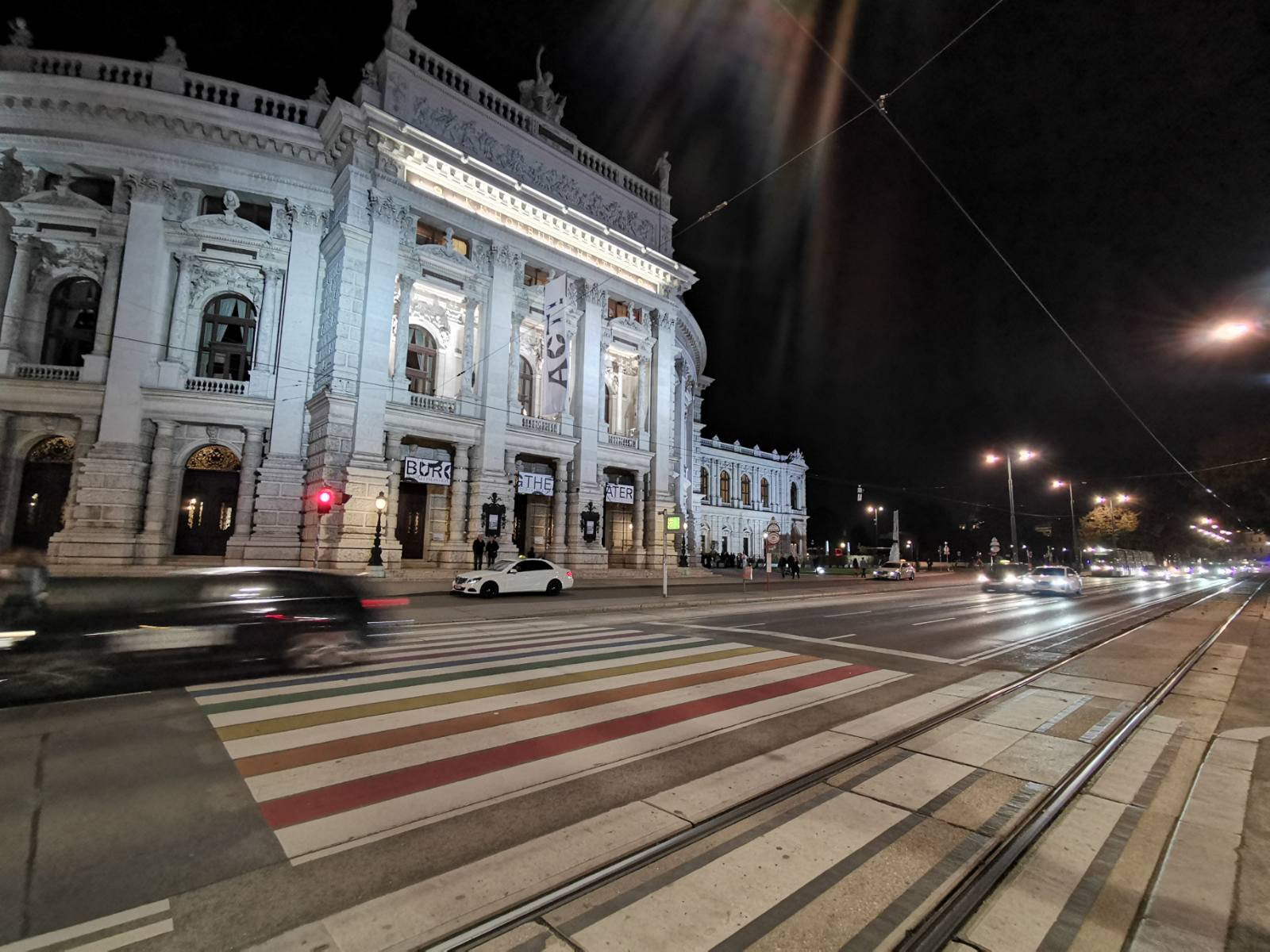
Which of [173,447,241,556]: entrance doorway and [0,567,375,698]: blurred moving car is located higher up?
[173,447,241,556]: entrance doorway

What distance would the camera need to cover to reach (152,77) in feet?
77.2

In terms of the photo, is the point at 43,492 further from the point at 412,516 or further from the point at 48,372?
the point at 412,516

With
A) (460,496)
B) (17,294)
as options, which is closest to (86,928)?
(460,496)

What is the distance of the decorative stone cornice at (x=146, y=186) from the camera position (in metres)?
22.6

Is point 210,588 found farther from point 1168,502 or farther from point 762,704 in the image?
point 1168,502

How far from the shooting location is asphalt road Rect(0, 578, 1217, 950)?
9.39 ft

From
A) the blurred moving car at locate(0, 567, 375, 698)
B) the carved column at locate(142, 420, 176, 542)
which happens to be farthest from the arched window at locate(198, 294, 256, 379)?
the blurred moving car at locate(0, 567, 375, 698)

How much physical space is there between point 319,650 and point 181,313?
23.8m

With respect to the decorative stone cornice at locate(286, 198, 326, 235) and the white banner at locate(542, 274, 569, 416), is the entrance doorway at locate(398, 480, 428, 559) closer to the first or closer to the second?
the white banner at locate(542, 274, 569, 416)

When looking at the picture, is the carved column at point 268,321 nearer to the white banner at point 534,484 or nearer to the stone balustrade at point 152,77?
the stone balustrade at point 152,77

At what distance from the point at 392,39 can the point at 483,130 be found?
5.09 m

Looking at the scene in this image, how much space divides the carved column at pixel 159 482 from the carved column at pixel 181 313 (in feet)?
9.55

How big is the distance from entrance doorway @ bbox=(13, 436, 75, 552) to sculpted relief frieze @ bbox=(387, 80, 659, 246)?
20.1m

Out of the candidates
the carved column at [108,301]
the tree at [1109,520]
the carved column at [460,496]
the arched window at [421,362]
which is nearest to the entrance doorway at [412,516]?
the carved column at [460,496]
